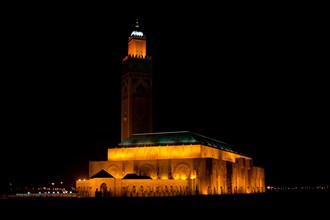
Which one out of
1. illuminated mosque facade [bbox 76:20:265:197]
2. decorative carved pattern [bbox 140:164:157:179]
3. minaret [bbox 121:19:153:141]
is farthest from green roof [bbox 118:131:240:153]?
minaret [bbox 121:19:153:141]

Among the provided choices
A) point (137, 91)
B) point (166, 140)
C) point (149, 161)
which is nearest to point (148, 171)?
point (149, 161)

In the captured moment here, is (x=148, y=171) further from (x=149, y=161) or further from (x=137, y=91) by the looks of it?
(x=137, y=91)

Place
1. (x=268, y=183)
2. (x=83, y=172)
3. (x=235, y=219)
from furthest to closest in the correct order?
(x=268, y=183)
(x=83, y=172)
(x=235, y=219)

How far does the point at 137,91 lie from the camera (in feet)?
208

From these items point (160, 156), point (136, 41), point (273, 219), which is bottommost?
point (273, 219)

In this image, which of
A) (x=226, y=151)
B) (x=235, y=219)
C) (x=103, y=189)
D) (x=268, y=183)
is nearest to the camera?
(x=235, y=219)

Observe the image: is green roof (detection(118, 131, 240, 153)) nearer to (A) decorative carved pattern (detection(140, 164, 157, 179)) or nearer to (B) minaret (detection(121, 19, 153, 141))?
(A) decorative carved pattern (detection(140, 164, 157, 179))

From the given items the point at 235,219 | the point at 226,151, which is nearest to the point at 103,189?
the point at 226,151

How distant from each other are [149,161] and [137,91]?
13663 millimetres

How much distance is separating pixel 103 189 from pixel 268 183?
66.8 metres

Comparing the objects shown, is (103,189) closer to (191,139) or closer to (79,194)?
(79,194)

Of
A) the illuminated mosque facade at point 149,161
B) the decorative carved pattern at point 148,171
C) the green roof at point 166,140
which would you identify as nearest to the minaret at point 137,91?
the illuminated mosque facade at point 149,161

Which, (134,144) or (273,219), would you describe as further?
(134,144)

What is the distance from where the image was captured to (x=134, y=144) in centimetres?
5559
